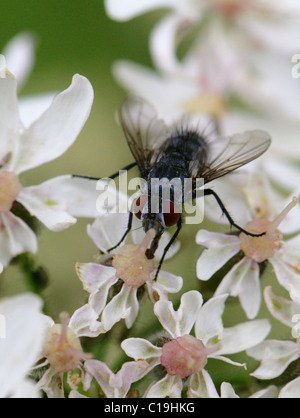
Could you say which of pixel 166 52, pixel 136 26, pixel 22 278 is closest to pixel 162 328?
pixel 22 278

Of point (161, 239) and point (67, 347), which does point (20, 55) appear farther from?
point (67, 347)

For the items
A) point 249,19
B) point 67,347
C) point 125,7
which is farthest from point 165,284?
point 249,19

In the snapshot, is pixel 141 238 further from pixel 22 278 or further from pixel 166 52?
pixel 166 52

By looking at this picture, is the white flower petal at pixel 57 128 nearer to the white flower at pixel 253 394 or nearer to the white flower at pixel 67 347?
the white flower at pixel 67 347

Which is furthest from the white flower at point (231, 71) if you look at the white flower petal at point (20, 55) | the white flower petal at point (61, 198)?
the white flower petal at point (61, 198)

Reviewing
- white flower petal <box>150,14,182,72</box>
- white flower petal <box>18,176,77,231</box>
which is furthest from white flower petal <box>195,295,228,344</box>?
white flower petal <box>150,14,182,72</box>
